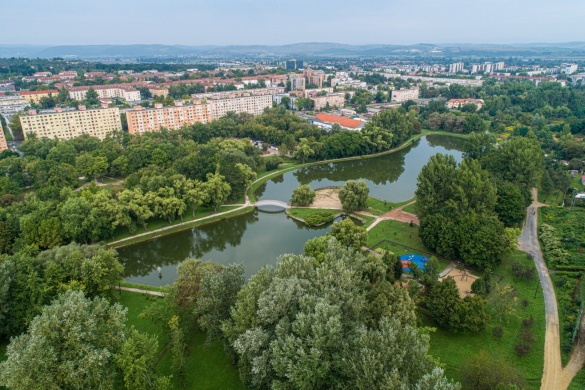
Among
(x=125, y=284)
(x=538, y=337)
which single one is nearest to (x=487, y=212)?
(x=538, y=337)

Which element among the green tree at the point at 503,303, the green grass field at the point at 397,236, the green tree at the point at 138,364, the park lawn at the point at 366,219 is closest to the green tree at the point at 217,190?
the park lawn at the point at 366,219

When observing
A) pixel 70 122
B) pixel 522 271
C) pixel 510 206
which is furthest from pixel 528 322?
pixel 70 122

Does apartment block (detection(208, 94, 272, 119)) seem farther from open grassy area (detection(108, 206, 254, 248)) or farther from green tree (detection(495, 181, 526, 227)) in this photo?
green tree (detection(495, 181, 526, 227))

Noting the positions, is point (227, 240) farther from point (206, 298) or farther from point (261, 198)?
point (206, 298)

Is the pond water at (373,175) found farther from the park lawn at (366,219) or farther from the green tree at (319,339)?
the green tree at (319,339)

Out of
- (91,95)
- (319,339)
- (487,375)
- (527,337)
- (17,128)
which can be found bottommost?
(527,337)

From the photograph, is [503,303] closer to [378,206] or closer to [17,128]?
[378,206]

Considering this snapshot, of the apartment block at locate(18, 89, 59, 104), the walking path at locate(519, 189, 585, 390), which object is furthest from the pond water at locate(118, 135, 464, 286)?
the apartment block at locate(18, 89, 59, 104)
